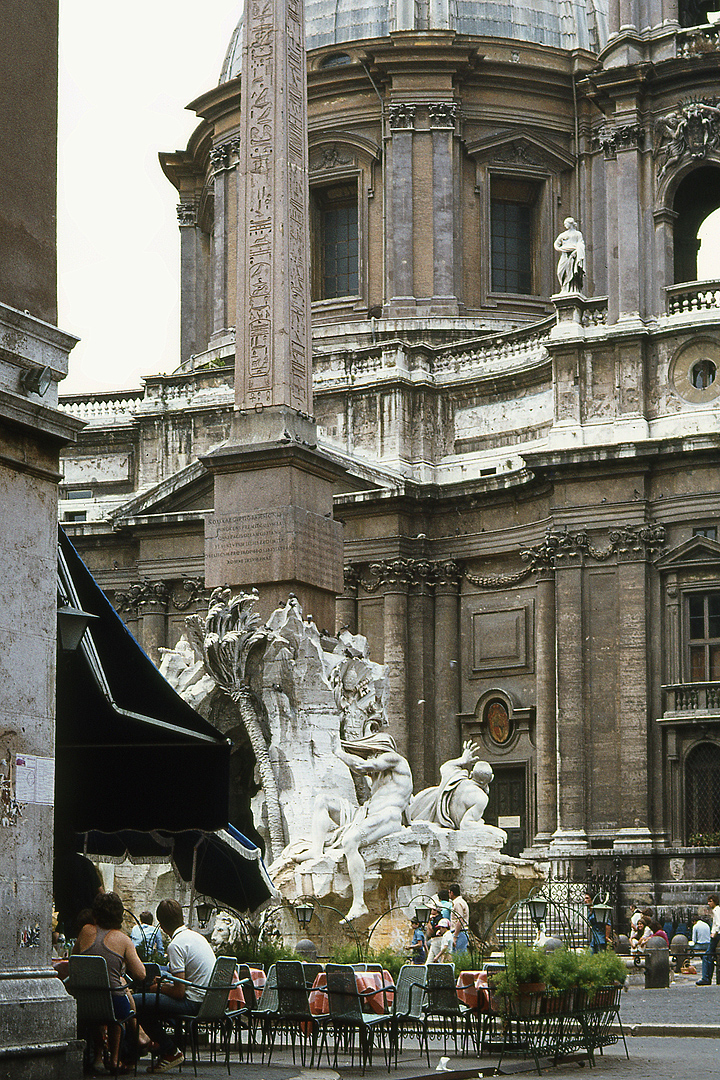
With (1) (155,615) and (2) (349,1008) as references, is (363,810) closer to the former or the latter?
(2) (349,1008)

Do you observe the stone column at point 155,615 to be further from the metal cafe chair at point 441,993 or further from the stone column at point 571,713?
the metal cafe chair at point 441,993

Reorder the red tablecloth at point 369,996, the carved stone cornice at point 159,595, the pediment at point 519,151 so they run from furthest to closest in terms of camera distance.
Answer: the pediment at point 519,151 → the carved stone cornice at point 159,595 → the red tablecloth at point 369,996

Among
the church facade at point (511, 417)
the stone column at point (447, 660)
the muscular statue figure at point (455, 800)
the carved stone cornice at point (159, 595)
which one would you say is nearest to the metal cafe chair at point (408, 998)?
the muscular statue figure at point (455, 800)

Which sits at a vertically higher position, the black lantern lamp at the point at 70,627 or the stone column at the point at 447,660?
the stone column at the point at 447,660

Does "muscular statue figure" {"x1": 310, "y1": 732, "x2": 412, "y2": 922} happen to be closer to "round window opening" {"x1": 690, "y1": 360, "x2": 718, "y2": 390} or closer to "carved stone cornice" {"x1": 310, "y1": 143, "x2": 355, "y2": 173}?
"round window opening" {"x1": 690, "y1": 360, "x2": 718, "y2": 390}

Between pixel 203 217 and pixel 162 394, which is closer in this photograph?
pixel 162 394

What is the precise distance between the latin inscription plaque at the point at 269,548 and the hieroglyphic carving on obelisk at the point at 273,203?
201cm

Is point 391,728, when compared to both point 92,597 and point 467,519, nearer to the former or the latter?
point 467,519

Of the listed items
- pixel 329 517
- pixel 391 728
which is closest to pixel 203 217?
pixel 391 728

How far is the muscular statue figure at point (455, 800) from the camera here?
24719mm

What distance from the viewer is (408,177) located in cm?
4916

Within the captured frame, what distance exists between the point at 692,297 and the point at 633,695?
8.79m

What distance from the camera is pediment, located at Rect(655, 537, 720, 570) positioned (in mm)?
37594

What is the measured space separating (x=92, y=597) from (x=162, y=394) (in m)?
33.0
